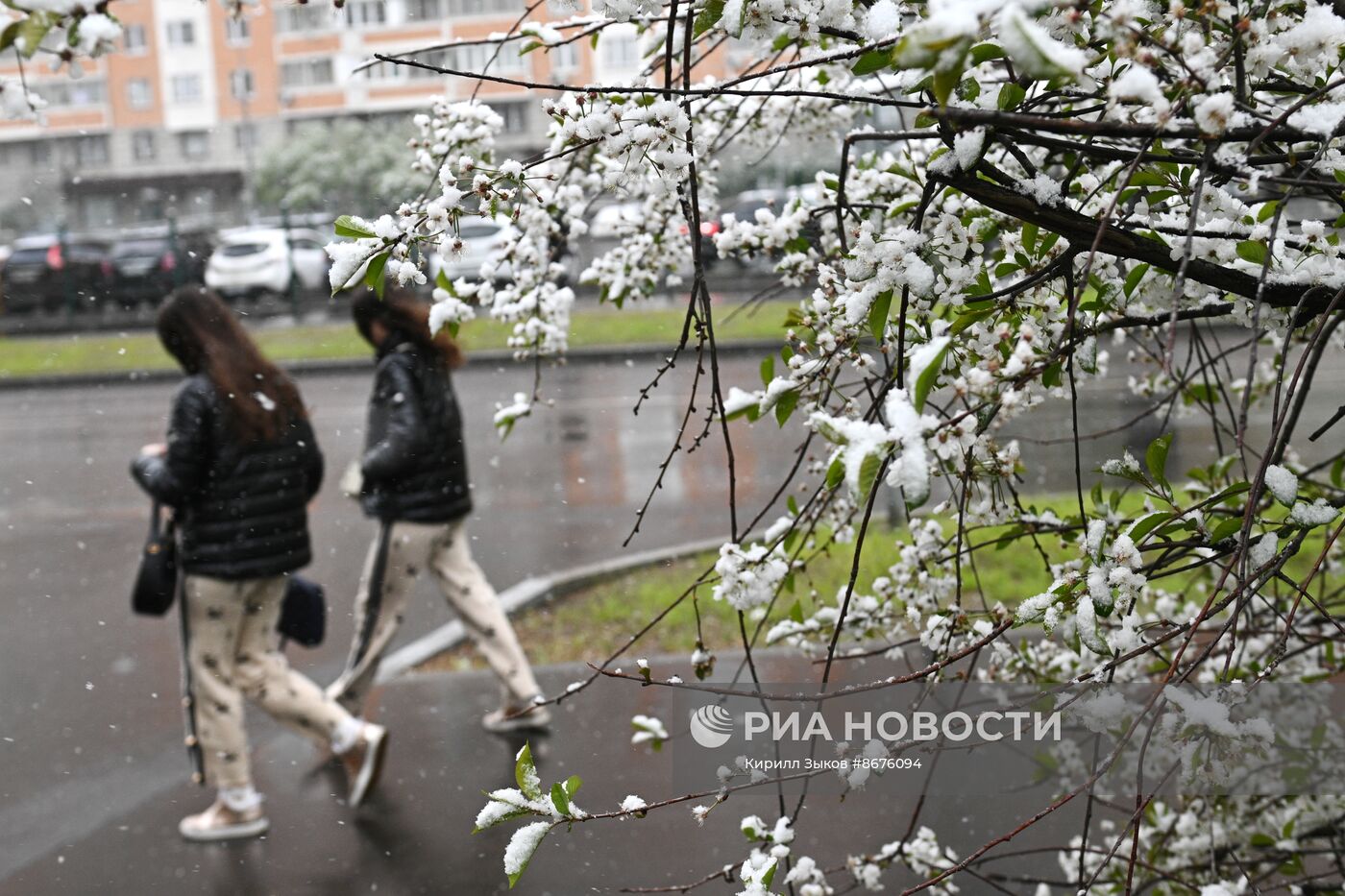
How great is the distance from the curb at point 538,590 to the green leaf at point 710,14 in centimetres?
448

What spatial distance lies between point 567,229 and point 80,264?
781 inches

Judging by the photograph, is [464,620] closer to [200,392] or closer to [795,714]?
[200,392]

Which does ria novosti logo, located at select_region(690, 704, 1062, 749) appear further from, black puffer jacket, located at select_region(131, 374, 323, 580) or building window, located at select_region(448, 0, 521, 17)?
building window, located at select_region(448, 0, 521, 17)

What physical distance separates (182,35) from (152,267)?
734 inches

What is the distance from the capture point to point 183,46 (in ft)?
117

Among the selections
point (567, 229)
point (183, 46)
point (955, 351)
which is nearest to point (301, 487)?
point (567, 229)

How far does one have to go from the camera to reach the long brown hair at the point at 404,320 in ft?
16.2

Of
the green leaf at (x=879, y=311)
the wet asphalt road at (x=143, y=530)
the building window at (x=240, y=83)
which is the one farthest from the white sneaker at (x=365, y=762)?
the building window at (x=240, y=83)

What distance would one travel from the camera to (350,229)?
68.6 inches

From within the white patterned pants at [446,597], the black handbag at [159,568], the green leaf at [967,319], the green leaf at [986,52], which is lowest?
the white patterned pants at [446,597]

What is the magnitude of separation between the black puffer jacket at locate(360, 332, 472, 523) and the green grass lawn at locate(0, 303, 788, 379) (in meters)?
9.18

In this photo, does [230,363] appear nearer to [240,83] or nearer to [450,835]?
[450,835]

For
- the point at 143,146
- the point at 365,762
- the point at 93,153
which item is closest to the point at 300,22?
the point at 143,146

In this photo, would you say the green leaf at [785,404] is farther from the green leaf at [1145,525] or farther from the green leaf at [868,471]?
the green leaf at [868,471]
